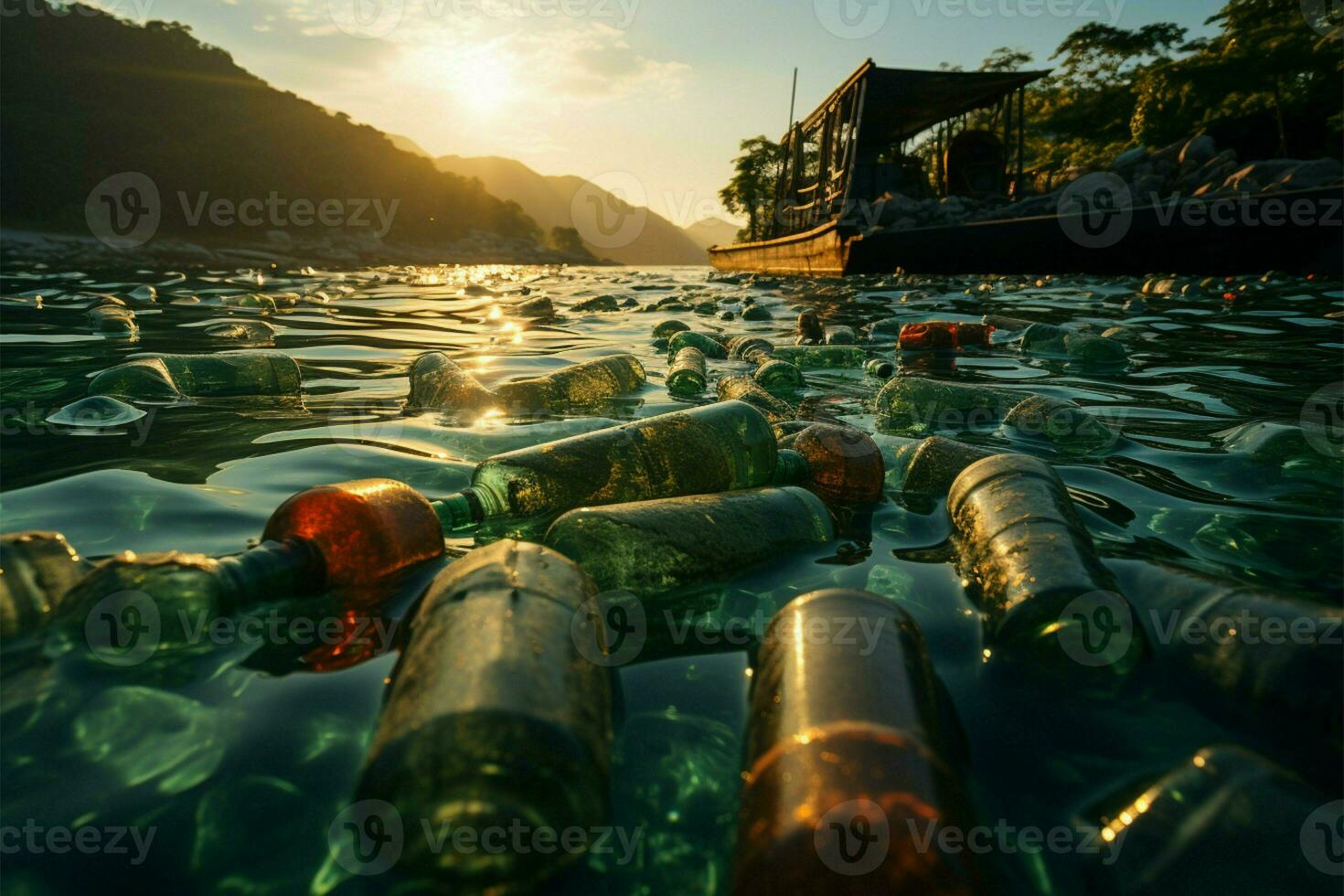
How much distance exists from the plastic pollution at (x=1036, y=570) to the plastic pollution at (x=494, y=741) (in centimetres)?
69

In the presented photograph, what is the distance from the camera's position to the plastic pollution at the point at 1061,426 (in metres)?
2.34

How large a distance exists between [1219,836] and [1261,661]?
361 millimetres

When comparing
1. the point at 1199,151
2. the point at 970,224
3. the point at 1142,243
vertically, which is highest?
the point at 1199,151

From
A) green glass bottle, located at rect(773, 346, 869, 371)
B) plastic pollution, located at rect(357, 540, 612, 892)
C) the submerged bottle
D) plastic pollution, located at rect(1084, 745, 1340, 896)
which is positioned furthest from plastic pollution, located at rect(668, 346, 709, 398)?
plastic pollution, located at rect(1084, 745, 1340, 896)

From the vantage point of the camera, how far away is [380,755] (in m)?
0.74

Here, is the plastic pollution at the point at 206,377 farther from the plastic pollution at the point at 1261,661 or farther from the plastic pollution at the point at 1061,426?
the plastic pollution at the point at 1261,661

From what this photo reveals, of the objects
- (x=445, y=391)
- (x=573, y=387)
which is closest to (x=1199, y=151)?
(x=573, y=387)

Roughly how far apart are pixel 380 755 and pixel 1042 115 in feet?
132

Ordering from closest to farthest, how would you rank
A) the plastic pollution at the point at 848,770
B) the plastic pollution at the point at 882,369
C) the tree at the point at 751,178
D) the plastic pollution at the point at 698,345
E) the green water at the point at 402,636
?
the plastic pollution at the point at 848,770, the green water at the point at 402,636, the plastic pollution at the point at 882,369, the plastic pollution at the point at 698,345, the tree at the point at 751,178

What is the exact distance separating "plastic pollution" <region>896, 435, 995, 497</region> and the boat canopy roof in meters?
13.7

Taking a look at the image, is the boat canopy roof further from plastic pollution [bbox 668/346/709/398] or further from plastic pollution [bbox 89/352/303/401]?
plastic pollution [bbox 89/352/303/401]

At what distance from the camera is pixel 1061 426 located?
7.95 feet

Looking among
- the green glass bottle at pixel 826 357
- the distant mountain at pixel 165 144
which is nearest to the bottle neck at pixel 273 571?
the green glass bottle at pixel 826 357

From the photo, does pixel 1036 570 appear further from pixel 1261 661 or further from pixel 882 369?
pixel 882 369
